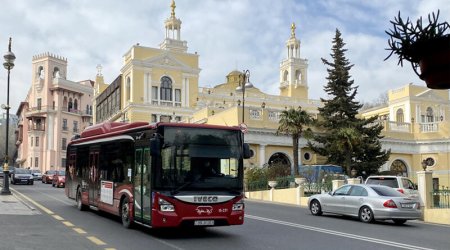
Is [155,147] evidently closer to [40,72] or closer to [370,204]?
[370,204]

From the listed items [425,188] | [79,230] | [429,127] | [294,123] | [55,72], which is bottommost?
[79,230]

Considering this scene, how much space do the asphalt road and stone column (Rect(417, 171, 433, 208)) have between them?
4615 millimetres

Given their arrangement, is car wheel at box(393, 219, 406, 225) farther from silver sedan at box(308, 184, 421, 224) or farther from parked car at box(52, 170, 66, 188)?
parked car at box(52, 170, 66, 188)

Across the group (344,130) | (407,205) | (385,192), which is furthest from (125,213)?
(344,130)

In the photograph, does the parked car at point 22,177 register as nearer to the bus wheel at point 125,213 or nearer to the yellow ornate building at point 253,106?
the yellow ornate building at point 253,106

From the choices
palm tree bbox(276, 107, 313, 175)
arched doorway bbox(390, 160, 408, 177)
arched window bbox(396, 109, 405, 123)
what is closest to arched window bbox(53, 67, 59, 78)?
arched window bbox(396, 109, 405, 123)

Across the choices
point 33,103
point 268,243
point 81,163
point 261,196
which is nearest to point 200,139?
point 268,243

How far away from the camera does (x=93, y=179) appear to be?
1736 centimetres

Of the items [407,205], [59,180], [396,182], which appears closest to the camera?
[407,205]

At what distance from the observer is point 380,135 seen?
47.2 meters

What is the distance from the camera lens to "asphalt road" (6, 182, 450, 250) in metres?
11.1

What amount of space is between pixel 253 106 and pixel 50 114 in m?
48.7

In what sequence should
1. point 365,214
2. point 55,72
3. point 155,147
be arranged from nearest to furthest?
point 155,147 → point 365,214 → point 55,72

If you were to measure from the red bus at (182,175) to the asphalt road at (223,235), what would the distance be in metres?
0.56
